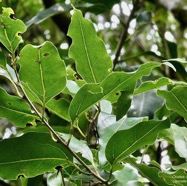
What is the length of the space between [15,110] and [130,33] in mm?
1044

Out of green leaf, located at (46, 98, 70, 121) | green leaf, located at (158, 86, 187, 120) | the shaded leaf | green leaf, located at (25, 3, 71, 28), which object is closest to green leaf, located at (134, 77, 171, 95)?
green leaf, located at (158, 86, 187, 120)

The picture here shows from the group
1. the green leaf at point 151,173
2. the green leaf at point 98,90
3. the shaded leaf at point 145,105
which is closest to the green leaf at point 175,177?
the green leaf at point 151,173

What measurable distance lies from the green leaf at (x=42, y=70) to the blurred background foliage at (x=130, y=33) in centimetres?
4

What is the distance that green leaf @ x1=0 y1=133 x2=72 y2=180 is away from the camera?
618 mm

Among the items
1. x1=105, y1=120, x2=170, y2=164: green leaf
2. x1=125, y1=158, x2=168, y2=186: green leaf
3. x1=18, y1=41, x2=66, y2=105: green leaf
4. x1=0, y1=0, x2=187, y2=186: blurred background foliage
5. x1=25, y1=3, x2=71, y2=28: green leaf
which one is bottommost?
x1=0, y1=0, x2=187, y2=186: blurred background foliage

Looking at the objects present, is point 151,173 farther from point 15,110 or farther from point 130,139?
point 15,110

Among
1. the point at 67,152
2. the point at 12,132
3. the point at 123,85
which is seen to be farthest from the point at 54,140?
the point at 12,132

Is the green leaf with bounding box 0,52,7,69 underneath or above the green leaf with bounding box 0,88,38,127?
above

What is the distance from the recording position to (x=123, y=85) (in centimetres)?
65

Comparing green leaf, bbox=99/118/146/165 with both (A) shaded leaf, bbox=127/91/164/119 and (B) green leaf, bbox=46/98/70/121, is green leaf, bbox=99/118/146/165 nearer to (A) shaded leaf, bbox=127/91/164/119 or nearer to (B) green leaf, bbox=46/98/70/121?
(B) green leaf, bbox=46/98/70/121

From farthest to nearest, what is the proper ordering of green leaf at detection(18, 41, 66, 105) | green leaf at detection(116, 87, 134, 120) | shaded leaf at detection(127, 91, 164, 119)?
1. shaded leaf at detection(127, 91, 164, 119)
2. green leaf at detection(116, 87, 134, 120)
3. green leaf at detection(18, 41, 66, 105)

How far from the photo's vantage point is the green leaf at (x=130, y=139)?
611 mm

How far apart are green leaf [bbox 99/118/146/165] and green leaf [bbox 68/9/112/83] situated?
0.08 meters

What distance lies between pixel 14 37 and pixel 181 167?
1.00 feet
